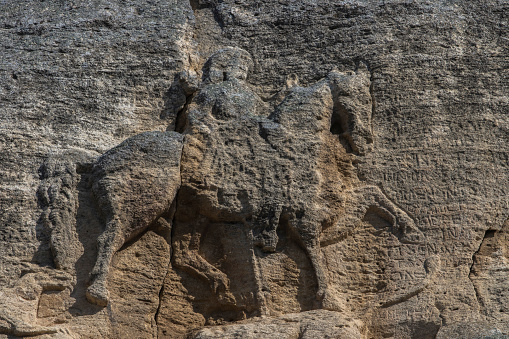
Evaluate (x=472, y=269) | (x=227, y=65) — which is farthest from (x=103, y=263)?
(x=472, y=269)

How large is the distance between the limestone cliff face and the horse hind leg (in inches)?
0.5

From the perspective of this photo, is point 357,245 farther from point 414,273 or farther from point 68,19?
point 68,19

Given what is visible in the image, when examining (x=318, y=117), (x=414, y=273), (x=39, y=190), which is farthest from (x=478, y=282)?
(x=39, y=190)

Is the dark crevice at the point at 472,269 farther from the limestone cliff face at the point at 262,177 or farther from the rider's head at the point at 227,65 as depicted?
the rider's head at the point at 227,65

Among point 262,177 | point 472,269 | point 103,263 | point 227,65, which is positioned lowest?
point 103,263

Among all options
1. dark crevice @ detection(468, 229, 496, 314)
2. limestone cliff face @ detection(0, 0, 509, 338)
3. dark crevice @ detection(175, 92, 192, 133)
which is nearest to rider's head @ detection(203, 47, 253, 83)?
limestone cliff face @ detection(0, 0, 509, 338)

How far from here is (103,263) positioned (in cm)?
737

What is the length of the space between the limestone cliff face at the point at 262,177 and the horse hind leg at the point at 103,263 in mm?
13

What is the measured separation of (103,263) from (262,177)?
146cm

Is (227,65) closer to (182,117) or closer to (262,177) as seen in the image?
(182,117)

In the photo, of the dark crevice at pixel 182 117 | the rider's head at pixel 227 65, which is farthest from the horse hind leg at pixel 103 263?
the rider's head at pixel 227 65

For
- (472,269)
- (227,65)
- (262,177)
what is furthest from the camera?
(227,65)

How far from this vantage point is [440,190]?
7770 millimetres

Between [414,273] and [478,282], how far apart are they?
19.9 inches
